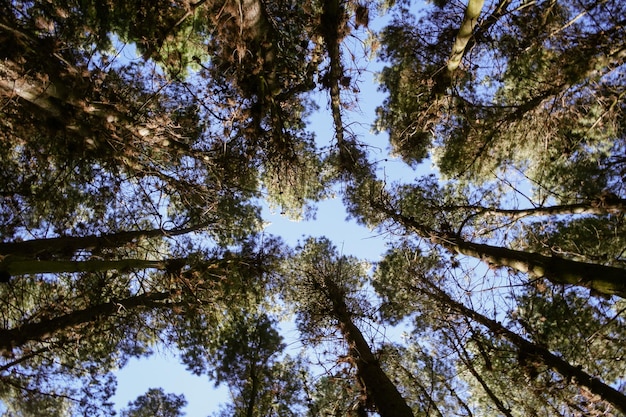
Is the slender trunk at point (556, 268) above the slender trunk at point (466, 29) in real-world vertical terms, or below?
below

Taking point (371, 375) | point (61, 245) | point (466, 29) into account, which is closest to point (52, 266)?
point (61, 245)

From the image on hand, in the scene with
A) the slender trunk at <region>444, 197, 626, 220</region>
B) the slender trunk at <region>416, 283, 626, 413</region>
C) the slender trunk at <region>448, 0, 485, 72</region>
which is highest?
the slender trunk at <region>448, 0, 485, 72</region>

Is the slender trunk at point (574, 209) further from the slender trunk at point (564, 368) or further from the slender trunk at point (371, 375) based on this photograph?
the slender trunk at point (371, 375)

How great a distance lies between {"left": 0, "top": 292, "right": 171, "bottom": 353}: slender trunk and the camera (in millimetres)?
5383

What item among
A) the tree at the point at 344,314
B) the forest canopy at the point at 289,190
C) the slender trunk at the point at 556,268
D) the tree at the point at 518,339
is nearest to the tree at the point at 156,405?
the forest canopy at the point at 289,190

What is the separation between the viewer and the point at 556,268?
4.46m

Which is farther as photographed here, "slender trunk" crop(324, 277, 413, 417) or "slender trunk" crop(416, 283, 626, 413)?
"slender trunk" crop(324, 277, 413, 417)

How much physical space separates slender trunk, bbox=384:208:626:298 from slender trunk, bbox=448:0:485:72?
121 inches

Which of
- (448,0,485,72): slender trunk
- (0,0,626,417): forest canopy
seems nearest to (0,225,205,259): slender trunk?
(0,0,626,417): forest canopy

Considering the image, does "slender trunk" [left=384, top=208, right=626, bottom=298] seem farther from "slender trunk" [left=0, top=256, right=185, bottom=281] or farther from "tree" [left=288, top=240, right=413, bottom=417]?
"slender trunk" [left=0, top=256, right=185, bottom=281]

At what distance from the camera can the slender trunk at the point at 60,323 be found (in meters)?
5.38

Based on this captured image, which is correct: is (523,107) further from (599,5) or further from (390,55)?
(390,55)

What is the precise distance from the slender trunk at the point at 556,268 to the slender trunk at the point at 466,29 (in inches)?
121

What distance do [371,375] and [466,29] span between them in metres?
5.92
